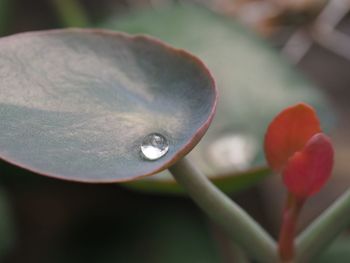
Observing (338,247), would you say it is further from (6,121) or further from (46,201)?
(6,121)

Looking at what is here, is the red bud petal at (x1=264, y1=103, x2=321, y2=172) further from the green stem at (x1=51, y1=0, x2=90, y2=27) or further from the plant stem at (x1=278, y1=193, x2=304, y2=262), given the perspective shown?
the green stem at (x1=51, y1=0, x2=90, y2=27)

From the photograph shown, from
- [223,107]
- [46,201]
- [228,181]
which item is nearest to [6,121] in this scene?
[228,181]

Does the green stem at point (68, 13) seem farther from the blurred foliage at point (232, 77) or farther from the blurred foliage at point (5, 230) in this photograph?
the blurred foliage at point (5, 230)

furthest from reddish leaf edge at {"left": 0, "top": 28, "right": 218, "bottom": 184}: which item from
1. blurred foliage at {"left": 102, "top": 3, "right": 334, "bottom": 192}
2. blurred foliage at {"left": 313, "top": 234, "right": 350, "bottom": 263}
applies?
blurred foliage at {"left": 313, "top": 234, "right": 350, "bottom": 263}

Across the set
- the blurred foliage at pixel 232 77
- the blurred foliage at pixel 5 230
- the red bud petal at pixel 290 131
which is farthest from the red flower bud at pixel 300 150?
the blurred foliage at pixel 5 230

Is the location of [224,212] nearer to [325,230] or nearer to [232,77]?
[325,230]

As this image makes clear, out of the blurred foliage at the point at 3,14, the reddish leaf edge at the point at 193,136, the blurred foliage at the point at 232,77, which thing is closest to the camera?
the reddish leaf edge at the point at 193,136
